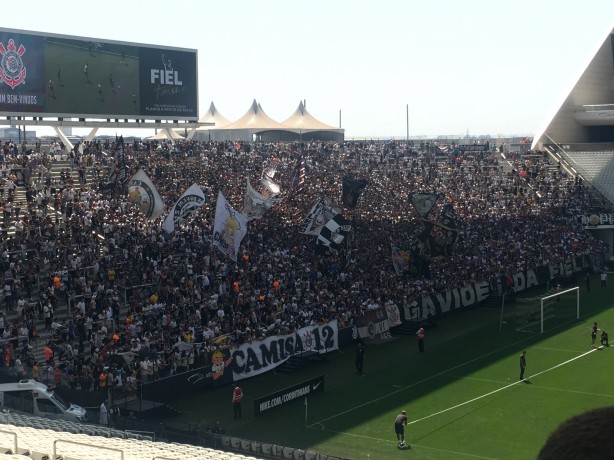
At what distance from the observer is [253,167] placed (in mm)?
52156

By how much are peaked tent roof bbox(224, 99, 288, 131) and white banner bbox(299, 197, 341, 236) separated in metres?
40.6

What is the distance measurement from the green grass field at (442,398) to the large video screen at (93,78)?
1774 cm

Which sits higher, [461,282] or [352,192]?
[352,192]

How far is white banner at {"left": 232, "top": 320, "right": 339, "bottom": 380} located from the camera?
33844 millimetres

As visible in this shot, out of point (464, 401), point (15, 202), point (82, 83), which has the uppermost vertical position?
point (82, 83)

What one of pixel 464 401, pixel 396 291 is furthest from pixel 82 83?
pixel 464 401

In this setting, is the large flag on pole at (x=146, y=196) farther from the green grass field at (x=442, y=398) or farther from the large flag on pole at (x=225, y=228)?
the green grass field at (x=442, y=398)

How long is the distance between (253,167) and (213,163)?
2.77m

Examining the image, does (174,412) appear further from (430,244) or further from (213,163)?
(213,163)

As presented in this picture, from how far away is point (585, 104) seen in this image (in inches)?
2874

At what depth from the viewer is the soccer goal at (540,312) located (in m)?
42.9

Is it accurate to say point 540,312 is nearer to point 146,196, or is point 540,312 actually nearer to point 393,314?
point 393,314

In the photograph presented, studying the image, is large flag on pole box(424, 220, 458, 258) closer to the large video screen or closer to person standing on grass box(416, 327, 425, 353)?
person standing on grass box(416, 327, 425, 353)

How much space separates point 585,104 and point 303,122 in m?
25.6
